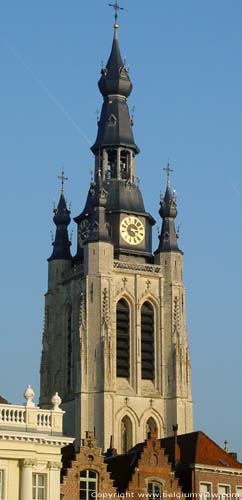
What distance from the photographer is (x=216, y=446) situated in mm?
68125

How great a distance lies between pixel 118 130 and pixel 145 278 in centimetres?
1234

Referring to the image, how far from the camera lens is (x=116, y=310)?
10919cm

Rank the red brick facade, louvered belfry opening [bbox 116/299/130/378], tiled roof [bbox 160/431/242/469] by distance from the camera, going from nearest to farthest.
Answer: the red brick facade
tiled roof [bbox 160/431/242/469]
louvered belfry opening [bbox 116/299/130/378]

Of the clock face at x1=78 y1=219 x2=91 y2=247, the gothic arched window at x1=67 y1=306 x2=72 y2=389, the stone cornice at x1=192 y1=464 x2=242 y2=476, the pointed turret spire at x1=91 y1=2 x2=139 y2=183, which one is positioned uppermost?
the pointed turret spire at x1=91 y1=2 x2=139 y2=183

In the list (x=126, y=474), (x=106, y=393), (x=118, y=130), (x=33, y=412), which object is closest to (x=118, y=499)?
(x=126, y=474)

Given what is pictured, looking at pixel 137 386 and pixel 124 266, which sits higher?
pixel 124 266

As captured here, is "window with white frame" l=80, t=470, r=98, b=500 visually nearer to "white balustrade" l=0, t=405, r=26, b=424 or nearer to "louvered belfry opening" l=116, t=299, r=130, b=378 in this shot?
"white balustrade" l=0, t=405, r=26, b=424

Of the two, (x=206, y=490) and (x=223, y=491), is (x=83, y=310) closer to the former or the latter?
(x=223, y=491)

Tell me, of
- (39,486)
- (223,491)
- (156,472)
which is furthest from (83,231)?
(39,486)

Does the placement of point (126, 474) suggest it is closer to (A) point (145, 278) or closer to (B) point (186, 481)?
(B) point (186, 481)

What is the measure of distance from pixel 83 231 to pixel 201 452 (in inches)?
1906

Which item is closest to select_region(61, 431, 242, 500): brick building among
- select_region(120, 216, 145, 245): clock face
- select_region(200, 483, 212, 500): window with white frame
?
select_region(200, 483, 212, 500): window with white frame

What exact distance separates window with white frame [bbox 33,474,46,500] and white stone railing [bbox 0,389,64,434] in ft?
5.97

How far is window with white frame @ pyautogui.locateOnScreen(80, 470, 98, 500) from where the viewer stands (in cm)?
6191
